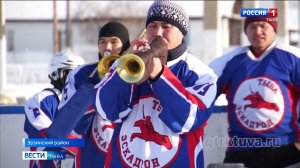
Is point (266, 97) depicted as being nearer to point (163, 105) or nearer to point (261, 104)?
point (261, 104)

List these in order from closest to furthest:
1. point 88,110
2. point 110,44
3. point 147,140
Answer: point 147,140 < point 88,110 < point 110,44

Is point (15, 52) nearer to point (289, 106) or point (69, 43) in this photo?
point (69, 43)

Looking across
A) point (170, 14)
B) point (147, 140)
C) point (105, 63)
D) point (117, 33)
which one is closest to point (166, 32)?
point (170, 14)

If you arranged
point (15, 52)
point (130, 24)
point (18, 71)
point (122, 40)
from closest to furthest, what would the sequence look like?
point (122, 40)
point (18, 71)
point (130, 24)
point (15, 52)

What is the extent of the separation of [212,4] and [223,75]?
767 inches

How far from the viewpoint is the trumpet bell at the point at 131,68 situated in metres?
3.37

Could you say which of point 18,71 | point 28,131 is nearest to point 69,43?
point 18,71

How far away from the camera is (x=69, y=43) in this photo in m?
46.2

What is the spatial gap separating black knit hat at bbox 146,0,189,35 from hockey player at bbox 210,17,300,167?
1551 mm

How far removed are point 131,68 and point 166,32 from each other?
0.45 metres

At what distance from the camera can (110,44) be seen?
16.6 ft

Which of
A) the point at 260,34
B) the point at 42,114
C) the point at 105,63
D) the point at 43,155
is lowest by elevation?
the point at 43,155

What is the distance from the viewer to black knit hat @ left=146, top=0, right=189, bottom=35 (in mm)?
3822

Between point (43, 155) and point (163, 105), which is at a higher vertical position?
point (163, 105)
